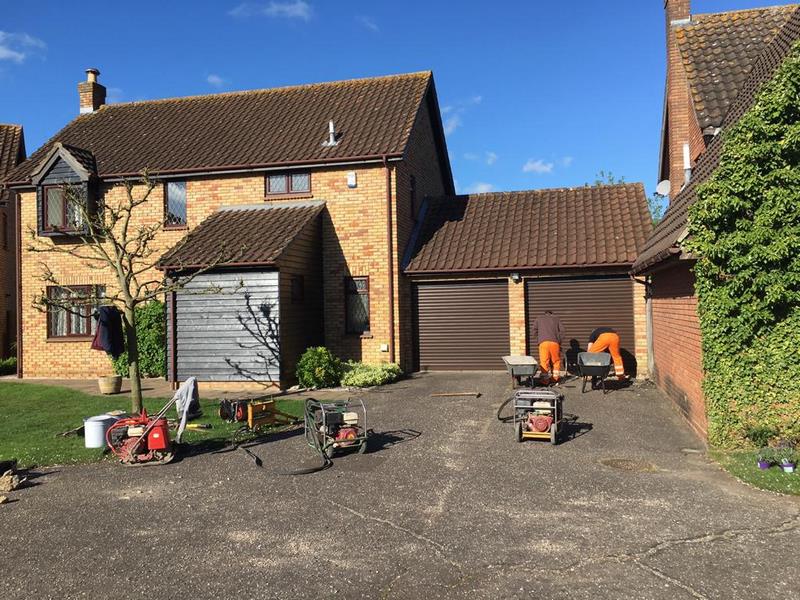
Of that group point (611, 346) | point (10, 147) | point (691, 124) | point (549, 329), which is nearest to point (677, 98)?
point (691, 124)

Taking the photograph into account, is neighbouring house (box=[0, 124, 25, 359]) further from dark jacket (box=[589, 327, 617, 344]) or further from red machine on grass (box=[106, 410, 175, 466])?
dark jacket (box=[589, 327, 617, 344])

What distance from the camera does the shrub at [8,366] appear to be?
65.9ft

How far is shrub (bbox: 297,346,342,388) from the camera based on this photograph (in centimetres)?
1447

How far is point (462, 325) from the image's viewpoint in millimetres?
17094

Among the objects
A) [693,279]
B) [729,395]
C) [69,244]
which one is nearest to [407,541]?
[729,395]

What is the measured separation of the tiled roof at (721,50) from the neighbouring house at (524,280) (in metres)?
4.40

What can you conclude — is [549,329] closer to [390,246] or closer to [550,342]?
[550,342]

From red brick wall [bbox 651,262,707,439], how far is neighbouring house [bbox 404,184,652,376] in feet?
8.05

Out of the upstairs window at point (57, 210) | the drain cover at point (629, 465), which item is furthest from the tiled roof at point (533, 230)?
the upstairs window at point (57, 210)

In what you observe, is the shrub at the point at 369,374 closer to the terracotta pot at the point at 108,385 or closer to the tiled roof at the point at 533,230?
the tiled roof at the point at 533,230

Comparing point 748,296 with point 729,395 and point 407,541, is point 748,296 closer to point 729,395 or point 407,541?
point 729,395

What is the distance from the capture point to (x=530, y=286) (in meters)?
16.6

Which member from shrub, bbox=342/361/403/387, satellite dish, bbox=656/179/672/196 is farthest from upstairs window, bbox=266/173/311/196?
satellite dish, bbox=656/179/672/196

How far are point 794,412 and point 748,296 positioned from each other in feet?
5.14
